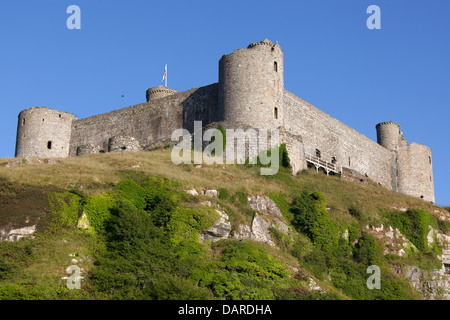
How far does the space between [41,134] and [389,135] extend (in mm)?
29881

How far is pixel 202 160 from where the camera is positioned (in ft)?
138

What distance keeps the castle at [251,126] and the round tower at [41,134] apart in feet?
0.24

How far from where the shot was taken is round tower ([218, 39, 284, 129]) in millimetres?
46875

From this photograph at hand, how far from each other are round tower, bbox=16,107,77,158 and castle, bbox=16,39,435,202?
75 mm

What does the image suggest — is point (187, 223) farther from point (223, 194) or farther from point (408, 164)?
point (408, 164)

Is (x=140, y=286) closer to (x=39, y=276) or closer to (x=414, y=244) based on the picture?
(x=39, y=276)

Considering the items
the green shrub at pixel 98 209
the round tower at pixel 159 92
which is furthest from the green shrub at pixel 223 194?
the round tower at pixel 159 92

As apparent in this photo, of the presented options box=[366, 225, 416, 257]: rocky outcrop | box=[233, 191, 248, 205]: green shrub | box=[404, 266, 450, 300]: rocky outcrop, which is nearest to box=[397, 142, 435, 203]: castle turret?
box=[366, 225, 416, 257]: rocky outcrop

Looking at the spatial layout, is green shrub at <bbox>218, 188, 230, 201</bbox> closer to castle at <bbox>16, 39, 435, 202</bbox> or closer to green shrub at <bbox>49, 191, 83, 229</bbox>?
green shrub at <bbox>49, 191, 83, 229</bbox>

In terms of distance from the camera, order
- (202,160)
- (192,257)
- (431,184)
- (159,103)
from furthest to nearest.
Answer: (431,184)
(159,103)
(202,160)
(192,257)
